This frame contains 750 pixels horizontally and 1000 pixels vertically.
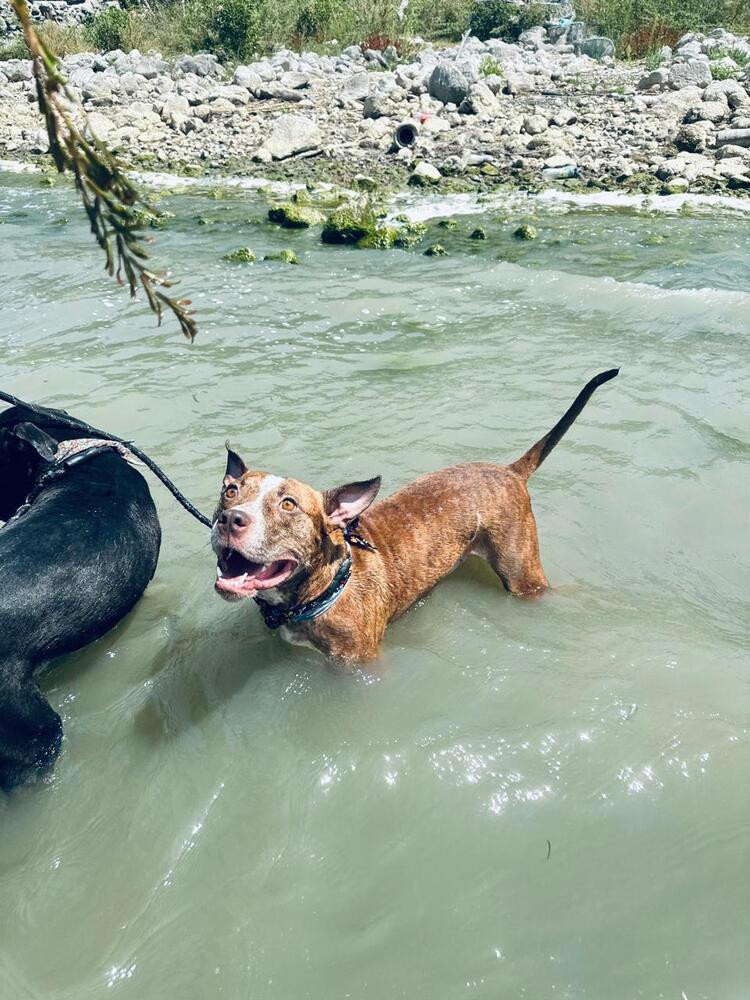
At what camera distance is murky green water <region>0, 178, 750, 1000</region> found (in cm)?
279

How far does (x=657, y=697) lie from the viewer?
3826mm

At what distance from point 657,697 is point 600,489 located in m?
2.39

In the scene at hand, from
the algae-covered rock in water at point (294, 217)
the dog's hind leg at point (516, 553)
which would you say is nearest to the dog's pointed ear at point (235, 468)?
the dog's hind leg at point (516, 553)

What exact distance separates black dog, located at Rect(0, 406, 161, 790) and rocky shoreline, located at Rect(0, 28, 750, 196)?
1405 centimetres

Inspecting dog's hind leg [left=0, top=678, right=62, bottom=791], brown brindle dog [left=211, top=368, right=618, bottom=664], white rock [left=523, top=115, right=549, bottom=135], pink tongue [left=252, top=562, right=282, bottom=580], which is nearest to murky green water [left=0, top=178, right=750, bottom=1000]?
dog's hind leg [left=0, top=678, right=62, bottom=791]

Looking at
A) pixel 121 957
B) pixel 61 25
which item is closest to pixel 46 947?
pixel 121 957

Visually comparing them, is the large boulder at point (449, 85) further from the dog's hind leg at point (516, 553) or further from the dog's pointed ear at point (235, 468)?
the dog's pointed ear at point (235, 468)

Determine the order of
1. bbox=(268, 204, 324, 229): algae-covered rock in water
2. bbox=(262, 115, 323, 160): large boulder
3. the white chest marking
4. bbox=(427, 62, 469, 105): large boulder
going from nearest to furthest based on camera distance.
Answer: the white chest marking → bbox=(268, 204, 324, 229): algae-covered rock in water → bbox=(262, 115, 323, 160): large boulder → bbox=(427, 62, 469, 105): large boulder

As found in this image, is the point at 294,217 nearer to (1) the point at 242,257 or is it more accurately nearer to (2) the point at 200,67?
(1) the point at 242,257

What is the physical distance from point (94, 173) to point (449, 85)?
2386 cm

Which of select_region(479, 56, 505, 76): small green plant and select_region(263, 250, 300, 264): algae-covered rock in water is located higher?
select_region(479, 56, 505, 76): small green plant

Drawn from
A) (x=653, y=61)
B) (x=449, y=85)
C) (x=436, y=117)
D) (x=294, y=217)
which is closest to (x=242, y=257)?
(x=294, y=217)

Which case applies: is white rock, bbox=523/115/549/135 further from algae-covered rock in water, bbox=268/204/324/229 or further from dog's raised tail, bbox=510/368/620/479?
dog's raised tail, bbox=510/368/620/479

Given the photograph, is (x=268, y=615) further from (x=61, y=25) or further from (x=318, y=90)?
(x=61, y=25)
